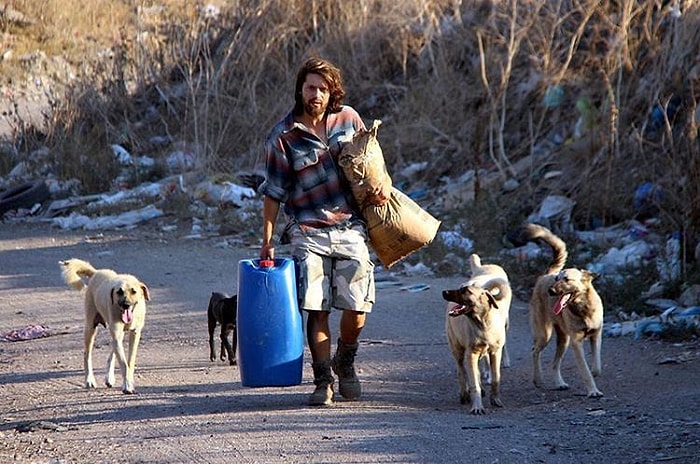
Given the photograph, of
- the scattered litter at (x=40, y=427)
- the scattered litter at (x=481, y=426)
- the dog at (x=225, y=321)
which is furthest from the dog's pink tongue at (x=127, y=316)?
the scattered litter at (x=481, y=426)

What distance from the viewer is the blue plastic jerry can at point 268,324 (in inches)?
260

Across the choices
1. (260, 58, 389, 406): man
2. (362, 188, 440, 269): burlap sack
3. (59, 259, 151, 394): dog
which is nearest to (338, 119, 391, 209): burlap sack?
(260, 58, 389, 406): man

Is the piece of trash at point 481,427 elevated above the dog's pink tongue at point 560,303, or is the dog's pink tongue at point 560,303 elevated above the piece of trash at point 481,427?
the dog's pink tongue at point 560,303

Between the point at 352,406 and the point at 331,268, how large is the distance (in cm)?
79

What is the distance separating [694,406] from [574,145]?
796cm

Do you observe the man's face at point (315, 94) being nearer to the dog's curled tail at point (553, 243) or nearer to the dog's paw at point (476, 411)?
the dog's paw at point (476, 411)

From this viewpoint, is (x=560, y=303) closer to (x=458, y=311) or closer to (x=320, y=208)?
(x=458, y=311)

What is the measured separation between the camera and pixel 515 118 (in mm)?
16219

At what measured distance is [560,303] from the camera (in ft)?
24.5

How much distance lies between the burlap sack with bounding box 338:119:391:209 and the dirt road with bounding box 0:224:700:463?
125 centimetres

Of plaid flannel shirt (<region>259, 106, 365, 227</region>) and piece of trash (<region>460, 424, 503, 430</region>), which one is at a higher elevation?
plaid flannel shirt (<region>259, 106, 365, 227</region>)

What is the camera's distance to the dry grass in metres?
13.5

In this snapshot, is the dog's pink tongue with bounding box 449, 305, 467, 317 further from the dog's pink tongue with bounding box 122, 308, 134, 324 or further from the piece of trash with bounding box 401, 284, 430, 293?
the piece of trash with bounding box 401, 284, 430, 293

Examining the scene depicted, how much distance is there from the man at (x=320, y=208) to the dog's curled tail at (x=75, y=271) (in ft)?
7.37
